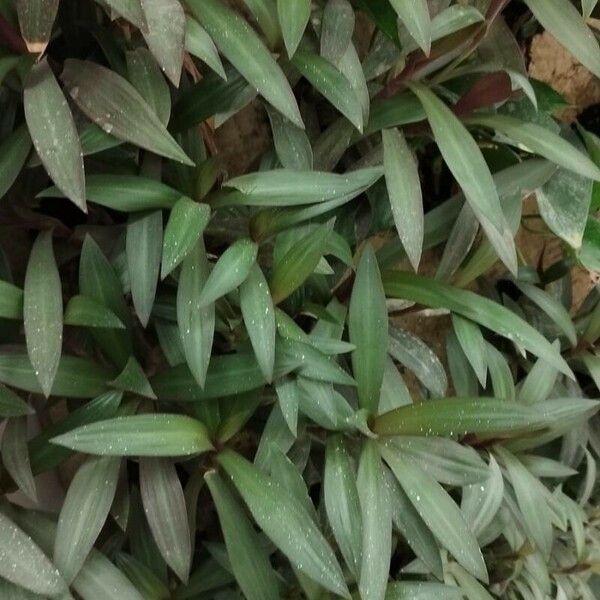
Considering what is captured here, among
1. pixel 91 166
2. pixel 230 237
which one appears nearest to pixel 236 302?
pixel 230 237

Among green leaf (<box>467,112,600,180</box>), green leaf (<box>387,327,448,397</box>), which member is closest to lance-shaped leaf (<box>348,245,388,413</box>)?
green leaf (<box>387,327,448,397</box>)

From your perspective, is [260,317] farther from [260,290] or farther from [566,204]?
[566,204]

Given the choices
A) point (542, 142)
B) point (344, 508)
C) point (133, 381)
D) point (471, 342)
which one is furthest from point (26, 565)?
point (542, 142)

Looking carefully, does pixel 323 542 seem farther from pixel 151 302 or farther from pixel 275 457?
pixel 151 302

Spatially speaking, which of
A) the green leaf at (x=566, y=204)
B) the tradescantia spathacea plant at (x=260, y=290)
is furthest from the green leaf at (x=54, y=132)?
the green leaf at (x=566, y=204)

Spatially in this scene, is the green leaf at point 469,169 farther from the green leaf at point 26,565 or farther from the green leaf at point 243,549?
the green leaf at point 26,565

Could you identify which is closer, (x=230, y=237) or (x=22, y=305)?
(x=22, y=305)

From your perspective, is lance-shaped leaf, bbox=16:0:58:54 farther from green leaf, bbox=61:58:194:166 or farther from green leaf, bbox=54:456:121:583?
green leaf, bbox=54:456:121:583
